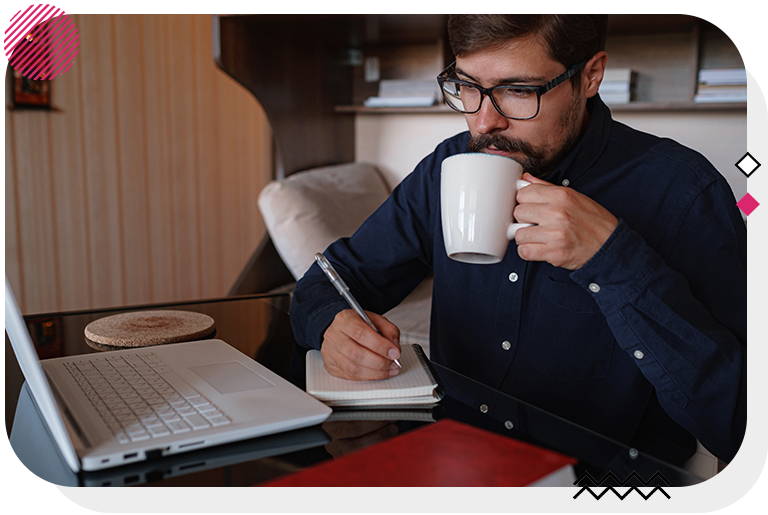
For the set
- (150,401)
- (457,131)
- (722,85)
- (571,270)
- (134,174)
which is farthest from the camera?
(134,174)

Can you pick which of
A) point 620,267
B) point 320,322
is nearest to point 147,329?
point 320,322

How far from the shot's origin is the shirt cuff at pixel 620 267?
2.16 feet

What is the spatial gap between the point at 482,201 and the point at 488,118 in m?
0.20

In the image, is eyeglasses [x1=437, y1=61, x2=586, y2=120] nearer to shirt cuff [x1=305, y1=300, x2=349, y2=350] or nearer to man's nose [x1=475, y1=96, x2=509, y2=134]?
man's nose [x1=475, y1=96, x2=509, y2=134]

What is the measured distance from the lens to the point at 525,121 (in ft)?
2.78

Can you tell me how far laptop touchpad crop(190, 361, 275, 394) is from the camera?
637mm

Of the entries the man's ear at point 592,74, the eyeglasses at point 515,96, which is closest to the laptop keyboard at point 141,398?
the eyeglasses at point 515,96

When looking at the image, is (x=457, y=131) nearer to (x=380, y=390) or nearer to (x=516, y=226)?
(x=516, y=226)

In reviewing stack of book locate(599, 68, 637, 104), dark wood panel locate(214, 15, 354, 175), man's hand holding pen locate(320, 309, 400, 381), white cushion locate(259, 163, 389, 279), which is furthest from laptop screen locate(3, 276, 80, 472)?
stack of book locate(599, 68, 637, 104)

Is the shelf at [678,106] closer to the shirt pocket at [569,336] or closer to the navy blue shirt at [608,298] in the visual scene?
the navy blue shirt at [608,298]

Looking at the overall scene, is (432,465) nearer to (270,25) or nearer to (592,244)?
(592,244)

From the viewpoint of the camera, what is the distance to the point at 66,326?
3.03ft

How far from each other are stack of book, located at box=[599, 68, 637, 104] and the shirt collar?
909 mm
